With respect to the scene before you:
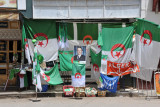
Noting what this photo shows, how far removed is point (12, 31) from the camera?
1169cm

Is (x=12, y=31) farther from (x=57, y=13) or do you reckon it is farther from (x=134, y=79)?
(x=134, y=79)

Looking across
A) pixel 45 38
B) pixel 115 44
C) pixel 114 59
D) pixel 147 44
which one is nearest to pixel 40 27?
pixel 45 38

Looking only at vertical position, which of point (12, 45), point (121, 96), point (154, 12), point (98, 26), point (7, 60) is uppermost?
point (154, 12)

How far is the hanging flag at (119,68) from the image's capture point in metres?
10.5

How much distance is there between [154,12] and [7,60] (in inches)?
313

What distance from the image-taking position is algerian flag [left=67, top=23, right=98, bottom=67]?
10641 millimetres

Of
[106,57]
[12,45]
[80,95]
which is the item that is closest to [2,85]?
[12,45]

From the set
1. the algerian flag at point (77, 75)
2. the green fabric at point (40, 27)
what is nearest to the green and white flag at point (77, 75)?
the algerian flag at point (77, 75)

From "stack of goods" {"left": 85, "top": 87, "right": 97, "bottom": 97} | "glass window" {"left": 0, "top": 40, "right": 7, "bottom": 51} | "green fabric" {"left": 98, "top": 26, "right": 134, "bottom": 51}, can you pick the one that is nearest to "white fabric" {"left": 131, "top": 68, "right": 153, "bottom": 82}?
"green fabric" {"left": 98, "top": 26, "right": 134, "bottom": 51}

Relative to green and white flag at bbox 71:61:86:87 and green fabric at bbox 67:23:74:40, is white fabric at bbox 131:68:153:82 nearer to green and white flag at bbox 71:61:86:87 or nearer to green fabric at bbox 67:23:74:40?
green and white flag at bbox 71:61:86:87

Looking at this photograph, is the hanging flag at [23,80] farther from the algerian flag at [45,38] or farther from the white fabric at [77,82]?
the white fabric at [77,82]

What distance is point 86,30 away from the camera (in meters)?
10.7

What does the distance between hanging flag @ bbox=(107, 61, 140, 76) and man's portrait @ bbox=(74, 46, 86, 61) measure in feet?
3.95

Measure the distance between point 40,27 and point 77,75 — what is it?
2750 mm
